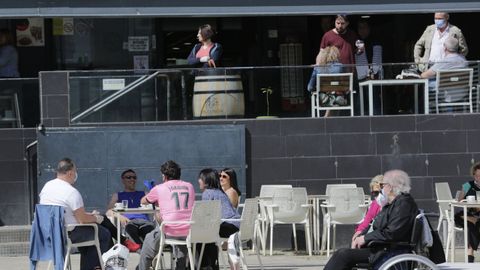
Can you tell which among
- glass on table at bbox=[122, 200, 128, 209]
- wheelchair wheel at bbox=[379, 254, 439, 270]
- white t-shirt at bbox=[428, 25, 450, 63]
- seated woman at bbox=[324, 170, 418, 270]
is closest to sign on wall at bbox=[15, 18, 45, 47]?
white t-shirt at bbox=[428, 25, 450, 63]

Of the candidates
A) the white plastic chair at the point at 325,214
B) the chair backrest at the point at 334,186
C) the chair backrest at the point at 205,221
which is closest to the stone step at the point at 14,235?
the white plastic chair at the point at 325,214

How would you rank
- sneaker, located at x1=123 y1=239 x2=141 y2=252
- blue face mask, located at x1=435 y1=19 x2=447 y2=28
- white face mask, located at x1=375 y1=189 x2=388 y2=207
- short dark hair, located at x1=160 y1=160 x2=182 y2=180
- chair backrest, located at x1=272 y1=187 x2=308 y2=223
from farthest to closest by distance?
1. blue face mask, located at x1=435 y1=19 x2=447 y2=28
2. chair backrest, located at x1=272 y1=187 x2=308 y2=223
3. sneaker, located at x1=123 y1=239 x2=141 y2=252
4. short dark hair, located at x1=160 y1=160 x2=182 y2=180
5. white face mask, located at x1=375 y1=189 x2=388 y2=207

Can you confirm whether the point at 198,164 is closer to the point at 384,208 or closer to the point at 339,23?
the point at 339,23

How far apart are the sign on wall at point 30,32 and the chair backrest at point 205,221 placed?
29.0 feet

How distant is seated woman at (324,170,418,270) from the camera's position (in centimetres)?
1062

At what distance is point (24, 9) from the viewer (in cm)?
1717

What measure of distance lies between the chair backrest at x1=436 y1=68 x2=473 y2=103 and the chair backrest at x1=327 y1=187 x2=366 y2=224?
87.3 inches

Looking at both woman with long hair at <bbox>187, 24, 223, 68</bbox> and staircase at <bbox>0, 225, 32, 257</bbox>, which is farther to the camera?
woman with long hair at <bbox>187, 24, 223, 68</bbox>

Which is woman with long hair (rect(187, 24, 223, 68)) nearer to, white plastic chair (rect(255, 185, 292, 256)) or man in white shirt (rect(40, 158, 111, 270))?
white plastic chair (rect(255, 185, 292, 256))

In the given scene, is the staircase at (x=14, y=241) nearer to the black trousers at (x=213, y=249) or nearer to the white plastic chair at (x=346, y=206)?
the white plastic chair at (x=346, y=206)

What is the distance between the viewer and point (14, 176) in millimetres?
17016

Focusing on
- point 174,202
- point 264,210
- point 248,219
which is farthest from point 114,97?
point 248,219

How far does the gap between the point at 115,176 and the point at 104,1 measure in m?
2.62

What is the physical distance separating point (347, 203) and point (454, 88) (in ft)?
8.55
